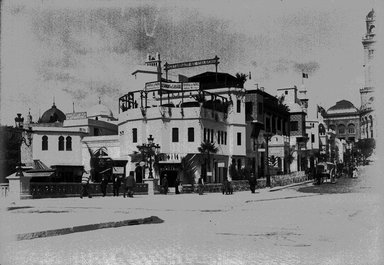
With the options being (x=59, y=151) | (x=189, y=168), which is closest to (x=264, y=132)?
(x=189, y=168)

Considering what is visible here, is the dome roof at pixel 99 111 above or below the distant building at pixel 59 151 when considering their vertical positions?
above

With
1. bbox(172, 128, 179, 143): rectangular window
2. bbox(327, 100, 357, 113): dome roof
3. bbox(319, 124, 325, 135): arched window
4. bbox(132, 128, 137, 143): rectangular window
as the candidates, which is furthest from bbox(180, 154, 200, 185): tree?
bbox(327, 100, 357, 113): dome roof

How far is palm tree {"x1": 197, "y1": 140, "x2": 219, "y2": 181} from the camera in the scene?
48469mm

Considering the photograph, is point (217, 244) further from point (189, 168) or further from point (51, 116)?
point (51, 116)

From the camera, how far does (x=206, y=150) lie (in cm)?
4922

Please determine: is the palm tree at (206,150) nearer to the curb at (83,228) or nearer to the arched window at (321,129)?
the curb at (83,228)

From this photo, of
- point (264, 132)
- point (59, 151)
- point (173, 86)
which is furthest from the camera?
point (264, 132)

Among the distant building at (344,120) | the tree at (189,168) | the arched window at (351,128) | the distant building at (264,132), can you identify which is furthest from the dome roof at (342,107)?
the tree at (189,168)

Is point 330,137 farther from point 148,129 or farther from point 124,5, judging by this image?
point 124,5

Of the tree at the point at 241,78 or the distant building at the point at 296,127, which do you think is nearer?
the tree at the point at 241,78

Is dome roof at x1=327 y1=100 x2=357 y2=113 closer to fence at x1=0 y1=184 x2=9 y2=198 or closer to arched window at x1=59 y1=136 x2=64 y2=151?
arched window at x1=59 y1=136 x2=64 y2=151

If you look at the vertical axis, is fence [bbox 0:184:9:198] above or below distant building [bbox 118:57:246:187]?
below

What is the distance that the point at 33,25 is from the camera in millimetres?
16344

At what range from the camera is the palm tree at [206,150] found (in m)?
48.5
